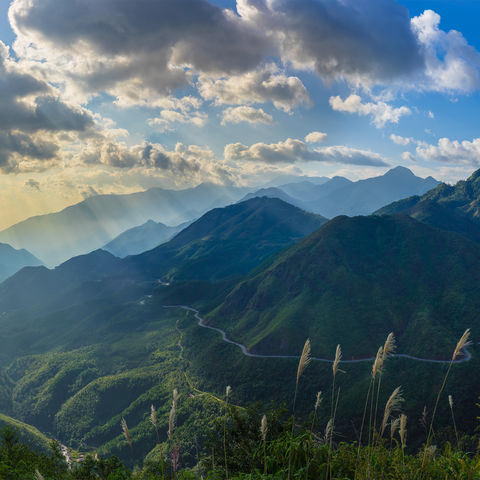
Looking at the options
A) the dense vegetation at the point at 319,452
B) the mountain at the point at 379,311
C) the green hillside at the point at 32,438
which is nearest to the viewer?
the dense vegetation at the point at 319,452

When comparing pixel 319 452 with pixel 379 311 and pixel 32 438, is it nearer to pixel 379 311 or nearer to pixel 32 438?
pixel 379 311

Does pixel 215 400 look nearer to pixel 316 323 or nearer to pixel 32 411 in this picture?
pixel 316 323

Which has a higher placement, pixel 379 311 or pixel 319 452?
pixel 319 452

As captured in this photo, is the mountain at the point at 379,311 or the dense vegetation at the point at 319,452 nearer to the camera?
the dense vegetation at the point at 319,452

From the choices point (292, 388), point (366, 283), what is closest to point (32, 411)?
point (292, 388)

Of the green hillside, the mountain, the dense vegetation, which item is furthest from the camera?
the mountain

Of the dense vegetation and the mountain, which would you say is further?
the mountain

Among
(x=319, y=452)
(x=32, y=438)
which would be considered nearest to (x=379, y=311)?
(x=319, y=452)

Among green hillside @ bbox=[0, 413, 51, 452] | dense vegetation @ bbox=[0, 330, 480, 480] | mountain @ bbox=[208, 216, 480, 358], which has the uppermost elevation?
dense vegetation @ bbox=[0, 330, 480, 480]

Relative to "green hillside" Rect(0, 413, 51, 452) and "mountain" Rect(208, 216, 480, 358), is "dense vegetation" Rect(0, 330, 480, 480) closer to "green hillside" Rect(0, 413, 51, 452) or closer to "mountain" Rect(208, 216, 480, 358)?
"mountain" Rect(208, 216, 480, 358)

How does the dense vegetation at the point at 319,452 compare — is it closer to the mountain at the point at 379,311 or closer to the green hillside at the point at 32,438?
the mountain at the point at 379,311

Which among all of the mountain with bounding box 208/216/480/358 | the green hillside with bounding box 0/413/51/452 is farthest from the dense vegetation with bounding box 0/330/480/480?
the green hillside with bounding box 0/413/51/452

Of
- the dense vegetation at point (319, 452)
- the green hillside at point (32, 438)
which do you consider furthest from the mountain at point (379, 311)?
the dense vegetation at point (319, 452)
